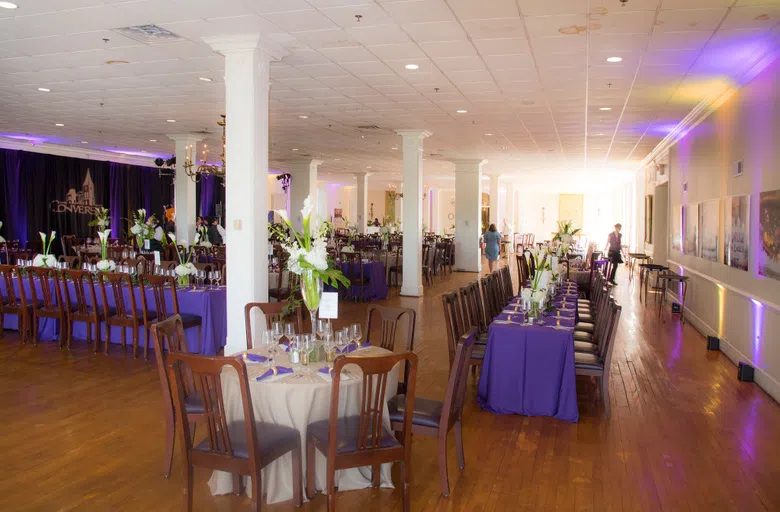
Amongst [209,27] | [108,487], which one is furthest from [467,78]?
[108,487]

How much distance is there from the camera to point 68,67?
23.5ft

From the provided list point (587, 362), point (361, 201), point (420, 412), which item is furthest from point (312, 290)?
point (361, 201)

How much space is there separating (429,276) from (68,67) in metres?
9.10

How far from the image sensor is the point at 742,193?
21.9 feet

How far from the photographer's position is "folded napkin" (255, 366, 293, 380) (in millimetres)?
3367

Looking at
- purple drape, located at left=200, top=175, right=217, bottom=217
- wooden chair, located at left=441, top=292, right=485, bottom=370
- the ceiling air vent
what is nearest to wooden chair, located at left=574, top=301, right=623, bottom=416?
wooden chair, located at left=441, top=292, right=485, bottom=370

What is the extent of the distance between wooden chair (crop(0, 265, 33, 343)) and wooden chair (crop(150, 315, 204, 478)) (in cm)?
460

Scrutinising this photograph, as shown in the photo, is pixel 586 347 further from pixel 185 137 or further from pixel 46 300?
pixel 185 137

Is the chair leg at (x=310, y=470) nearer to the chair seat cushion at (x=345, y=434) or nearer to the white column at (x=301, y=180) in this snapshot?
the chair seat cushion at (x=345, y=434)

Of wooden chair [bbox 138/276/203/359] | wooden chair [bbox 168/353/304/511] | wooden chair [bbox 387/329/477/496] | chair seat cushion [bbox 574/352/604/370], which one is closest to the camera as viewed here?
wooden chair [bbox 168/353/304/511]

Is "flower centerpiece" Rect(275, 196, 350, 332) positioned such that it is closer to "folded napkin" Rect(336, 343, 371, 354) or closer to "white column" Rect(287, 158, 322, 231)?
"folded napkin" Rect(336, 343, 371, 354)

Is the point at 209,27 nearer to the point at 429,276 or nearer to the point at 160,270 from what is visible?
the point at 160,270

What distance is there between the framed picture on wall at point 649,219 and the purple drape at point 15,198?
1526cm

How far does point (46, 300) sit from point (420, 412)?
224 inches
